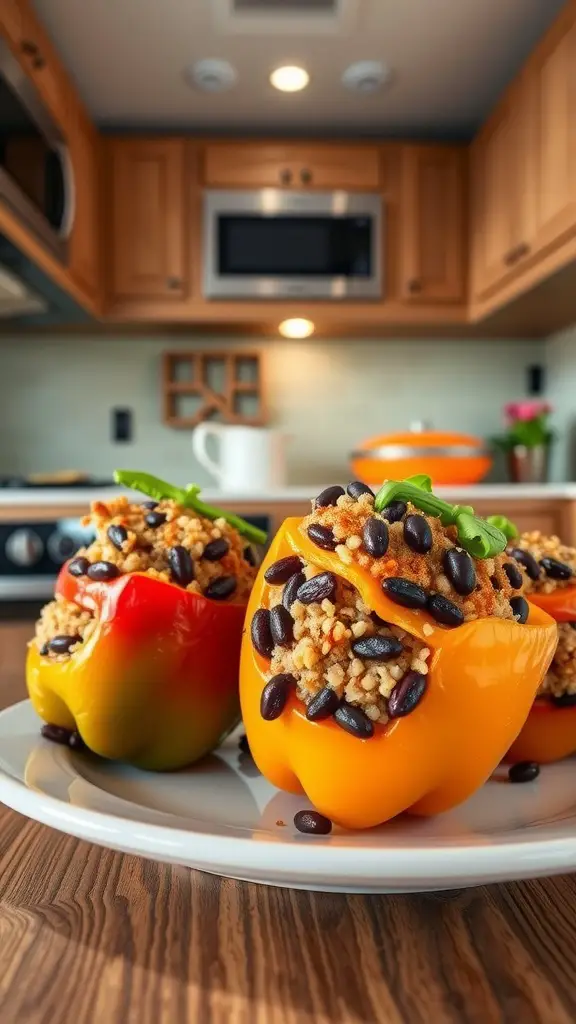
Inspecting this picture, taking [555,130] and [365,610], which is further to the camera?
[555,130]

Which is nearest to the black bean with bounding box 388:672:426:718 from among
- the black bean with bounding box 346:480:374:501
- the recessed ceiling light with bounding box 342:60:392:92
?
the black bean with bounding box 346:480:374:501

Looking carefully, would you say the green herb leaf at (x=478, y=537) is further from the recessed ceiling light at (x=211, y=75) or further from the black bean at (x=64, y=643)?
the recessed ceiling light at (x=211, y=75)

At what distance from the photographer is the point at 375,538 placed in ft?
1.24

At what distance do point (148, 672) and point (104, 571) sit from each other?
69 millimetres

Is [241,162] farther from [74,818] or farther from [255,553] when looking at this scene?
[74,818]

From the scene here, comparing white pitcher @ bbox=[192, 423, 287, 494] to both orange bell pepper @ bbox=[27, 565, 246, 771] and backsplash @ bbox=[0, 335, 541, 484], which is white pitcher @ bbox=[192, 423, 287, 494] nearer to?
backsplash @ bbox=[0, 335, 541, 484]

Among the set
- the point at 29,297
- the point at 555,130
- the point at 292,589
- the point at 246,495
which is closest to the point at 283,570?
the point at 292,589

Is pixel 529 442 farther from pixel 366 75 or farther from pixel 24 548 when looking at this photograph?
pixel 24 548

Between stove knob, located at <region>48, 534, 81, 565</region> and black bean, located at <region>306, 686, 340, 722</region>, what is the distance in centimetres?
182

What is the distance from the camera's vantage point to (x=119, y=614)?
477mm

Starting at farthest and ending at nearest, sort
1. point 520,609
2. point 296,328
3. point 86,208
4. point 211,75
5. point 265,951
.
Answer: point 296,328 → point 86,208 → point 211,75 → point 520,609 → point 265,951

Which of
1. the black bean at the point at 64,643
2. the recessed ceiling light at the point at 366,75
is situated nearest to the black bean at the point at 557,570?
the black bean at the point at 64,643

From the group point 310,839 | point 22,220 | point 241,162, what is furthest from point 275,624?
point 241,162

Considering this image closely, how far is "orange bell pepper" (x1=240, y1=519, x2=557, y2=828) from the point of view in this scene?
0.37m
